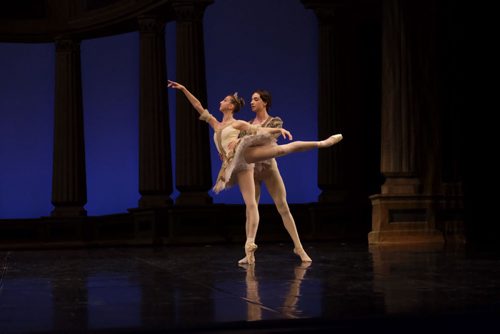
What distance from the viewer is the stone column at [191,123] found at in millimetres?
18375

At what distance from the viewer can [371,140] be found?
20.1m

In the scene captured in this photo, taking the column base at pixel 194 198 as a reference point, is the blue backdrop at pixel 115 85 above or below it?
above

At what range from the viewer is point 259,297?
19.2 feet

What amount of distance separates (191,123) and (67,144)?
4215 mm

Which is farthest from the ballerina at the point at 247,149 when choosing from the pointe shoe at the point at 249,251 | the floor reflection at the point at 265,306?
the floor reflection at the point at 265,306

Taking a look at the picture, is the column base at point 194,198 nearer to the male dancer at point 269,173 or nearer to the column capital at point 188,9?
the column capital at point 188,9

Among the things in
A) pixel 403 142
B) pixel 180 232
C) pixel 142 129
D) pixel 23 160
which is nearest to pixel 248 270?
pixel 403 142

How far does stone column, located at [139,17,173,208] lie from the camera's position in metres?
19.5

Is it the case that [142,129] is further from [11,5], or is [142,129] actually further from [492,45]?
[492,45]

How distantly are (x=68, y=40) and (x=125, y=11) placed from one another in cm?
198

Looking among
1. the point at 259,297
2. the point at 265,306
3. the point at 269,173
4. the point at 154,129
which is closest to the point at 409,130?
the point at 269,173

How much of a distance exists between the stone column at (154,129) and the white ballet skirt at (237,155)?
32.1ft

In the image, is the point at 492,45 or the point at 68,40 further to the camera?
the point at 68,40

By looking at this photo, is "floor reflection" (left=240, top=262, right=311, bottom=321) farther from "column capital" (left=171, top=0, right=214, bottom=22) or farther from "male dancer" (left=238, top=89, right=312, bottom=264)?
"column capital" (left=171, top=0, right=214, bottom=22)
